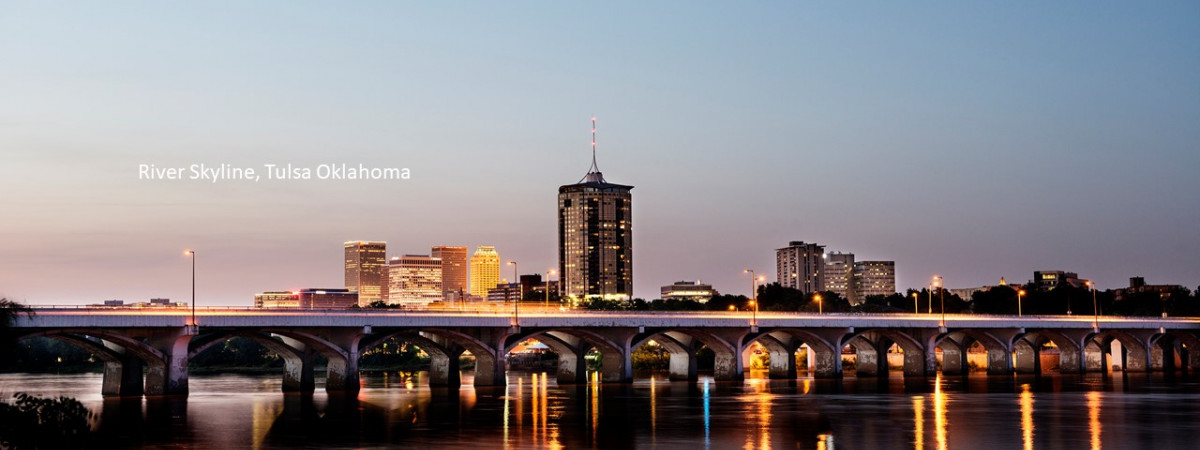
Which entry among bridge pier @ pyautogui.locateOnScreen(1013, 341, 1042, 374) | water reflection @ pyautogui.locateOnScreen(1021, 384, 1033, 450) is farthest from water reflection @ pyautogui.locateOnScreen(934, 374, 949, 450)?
bridge pier @ pyautogui.locateOnScreen(1013, 341, 1042, 374)

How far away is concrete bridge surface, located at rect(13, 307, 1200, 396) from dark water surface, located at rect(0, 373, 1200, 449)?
3838 mm

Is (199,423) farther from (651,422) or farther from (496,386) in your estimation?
(496,386)

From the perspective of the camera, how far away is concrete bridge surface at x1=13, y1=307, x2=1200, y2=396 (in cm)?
8781

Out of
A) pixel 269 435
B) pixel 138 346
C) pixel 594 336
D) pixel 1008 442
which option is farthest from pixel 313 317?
pixel 1008 442

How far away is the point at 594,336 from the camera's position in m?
113

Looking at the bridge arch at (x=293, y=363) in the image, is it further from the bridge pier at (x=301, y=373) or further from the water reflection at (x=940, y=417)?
the water reflection at (x=940, y=417)

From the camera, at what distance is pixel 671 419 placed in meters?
64.3

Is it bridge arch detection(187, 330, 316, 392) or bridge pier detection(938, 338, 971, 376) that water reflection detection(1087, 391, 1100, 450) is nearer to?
bridge pier detection(938, 338, 971, 376)

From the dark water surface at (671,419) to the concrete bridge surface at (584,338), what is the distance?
12.6 ft

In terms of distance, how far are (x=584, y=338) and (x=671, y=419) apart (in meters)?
50.6

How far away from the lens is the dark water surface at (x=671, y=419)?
50.3 m

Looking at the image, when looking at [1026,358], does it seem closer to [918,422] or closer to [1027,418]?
[1027,418]

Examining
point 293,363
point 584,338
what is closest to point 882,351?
point 584,338

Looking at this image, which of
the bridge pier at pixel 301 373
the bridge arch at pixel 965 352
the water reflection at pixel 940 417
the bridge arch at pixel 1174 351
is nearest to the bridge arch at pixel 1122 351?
the bridge arch at pixel 1174 351
